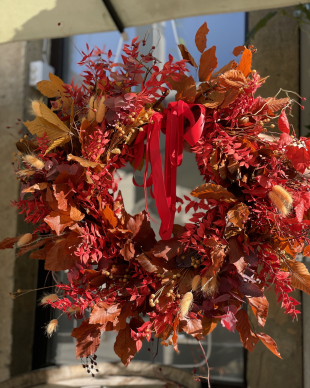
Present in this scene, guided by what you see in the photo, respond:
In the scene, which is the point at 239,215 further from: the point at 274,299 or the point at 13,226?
the point at 13,226

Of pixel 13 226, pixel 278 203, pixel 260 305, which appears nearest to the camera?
pixel 278 203

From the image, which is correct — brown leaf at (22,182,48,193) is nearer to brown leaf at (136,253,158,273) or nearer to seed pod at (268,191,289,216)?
brown leaf at (136,253,158,273)

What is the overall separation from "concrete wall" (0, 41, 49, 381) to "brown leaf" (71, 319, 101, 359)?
42.8 inches

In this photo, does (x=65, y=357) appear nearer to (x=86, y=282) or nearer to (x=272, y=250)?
(x=86, y=282)

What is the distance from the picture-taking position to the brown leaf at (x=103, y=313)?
81 centimetres

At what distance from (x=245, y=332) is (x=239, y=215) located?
0.28m

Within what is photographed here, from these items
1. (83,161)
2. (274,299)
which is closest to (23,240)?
(83,161)

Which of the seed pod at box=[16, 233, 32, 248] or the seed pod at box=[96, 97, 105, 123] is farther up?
the seed pod at box=[96, 97, 105, 123]

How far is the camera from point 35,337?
78.4 inches

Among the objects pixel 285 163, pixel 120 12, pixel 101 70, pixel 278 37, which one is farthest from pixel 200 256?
pixel 278 37

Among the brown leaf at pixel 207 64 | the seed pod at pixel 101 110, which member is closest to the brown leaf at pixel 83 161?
the seed pod at pixel 101 110

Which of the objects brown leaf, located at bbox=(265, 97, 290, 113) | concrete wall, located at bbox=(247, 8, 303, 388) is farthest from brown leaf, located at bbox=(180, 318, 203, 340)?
concrete wall, located at bbox=(247, 8, 303, 388)

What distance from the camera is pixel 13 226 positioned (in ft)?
6.09

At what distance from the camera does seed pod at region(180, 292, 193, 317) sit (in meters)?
0.74
